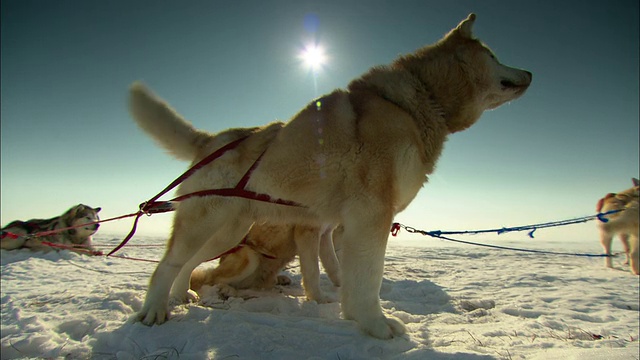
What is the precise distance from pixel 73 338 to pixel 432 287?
4197mm

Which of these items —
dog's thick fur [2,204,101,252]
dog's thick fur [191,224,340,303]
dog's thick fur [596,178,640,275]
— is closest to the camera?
dog's thick fur [191,224,340,303]

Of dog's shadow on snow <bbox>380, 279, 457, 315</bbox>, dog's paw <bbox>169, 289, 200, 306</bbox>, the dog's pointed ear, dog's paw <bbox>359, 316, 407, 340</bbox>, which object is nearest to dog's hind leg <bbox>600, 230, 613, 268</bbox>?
dog's shadow on snow <bbox>380, 279, 457, 315</bbox>

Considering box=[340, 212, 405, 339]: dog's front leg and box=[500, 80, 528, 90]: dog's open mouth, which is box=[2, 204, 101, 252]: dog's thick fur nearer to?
box=[340, 212, 405, 339]: dog's front leg

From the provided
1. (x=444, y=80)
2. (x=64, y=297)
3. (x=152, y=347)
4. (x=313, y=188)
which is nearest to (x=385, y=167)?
(x=313, y=188)

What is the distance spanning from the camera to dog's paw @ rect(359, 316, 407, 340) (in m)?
2.18

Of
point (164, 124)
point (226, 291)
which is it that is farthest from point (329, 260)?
point (164, 124)

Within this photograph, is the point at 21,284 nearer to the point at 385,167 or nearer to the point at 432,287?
the point at 385,167

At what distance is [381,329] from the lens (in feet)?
7.20

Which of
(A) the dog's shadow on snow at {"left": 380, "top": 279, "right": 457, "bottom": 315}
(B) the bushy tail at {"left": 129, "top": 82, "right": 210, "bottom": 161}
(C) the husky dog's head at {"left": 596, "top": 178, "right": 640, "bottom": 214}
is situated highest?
(C) the husky dog's head at {"left": 596, "top": 178, "right": 640, "bottom": 214}

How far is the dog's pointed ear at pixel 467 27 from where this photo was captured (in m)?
2.92

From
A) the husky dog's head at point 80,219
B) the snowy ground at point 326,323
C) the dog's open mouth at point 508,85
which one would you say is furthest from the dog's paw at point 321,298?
the husky dog's head at point 80,219

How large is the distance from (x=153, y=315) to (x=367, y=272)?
159 centimetres

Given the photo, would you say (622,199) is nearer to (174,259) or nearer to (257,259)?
(257,259)

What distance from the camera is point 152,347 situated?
2004mm
